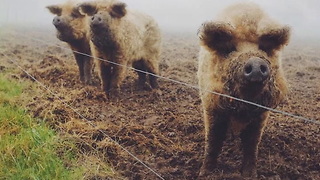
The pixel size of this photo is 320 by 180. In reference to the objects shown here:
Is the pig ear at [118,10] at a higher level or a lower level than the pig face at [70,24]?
higher

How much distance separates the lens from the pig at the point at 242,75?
362cm

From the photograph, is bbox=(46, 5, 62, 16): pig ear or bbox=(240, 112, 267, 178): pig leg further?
bbox=(46, 5, 62, 16): pig ear

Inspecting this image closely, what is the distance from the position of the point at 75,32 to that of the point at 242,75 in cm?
486

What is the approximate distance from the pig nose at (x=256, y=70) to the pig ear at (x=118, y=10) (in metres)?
3.67

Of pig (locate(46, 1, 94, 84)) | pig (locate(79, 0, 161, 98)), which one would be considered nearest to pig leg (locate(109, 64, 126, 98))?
pig (locate(79, 0, 161, 98))

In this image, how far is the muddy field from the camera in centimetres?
447

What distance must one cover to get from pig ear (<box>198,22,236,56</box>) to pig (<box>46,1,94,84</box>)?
13.7 ft

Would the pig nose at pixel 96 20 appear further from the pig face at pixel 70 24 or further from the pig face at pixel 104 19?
the pig face at pixel 70 24

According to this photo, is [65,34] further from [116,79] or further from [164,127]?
[164,127]

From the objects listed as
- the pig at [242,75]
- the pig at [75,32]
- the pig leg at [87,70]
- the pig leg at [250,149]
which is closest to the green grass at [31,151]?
the pig at [242,75]

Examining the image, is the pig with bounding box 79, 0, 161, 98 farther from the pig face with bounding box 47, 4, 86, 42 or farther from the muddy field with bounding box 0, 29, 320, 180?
the pig face with bounding box 47, 4, 86, 42

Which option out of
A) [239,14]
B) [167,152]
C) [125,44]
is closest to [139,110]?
[125,44]

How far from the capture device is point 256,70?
339 centimetres

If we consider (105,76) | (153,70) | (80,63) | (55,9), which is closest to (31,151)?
(105,76)
